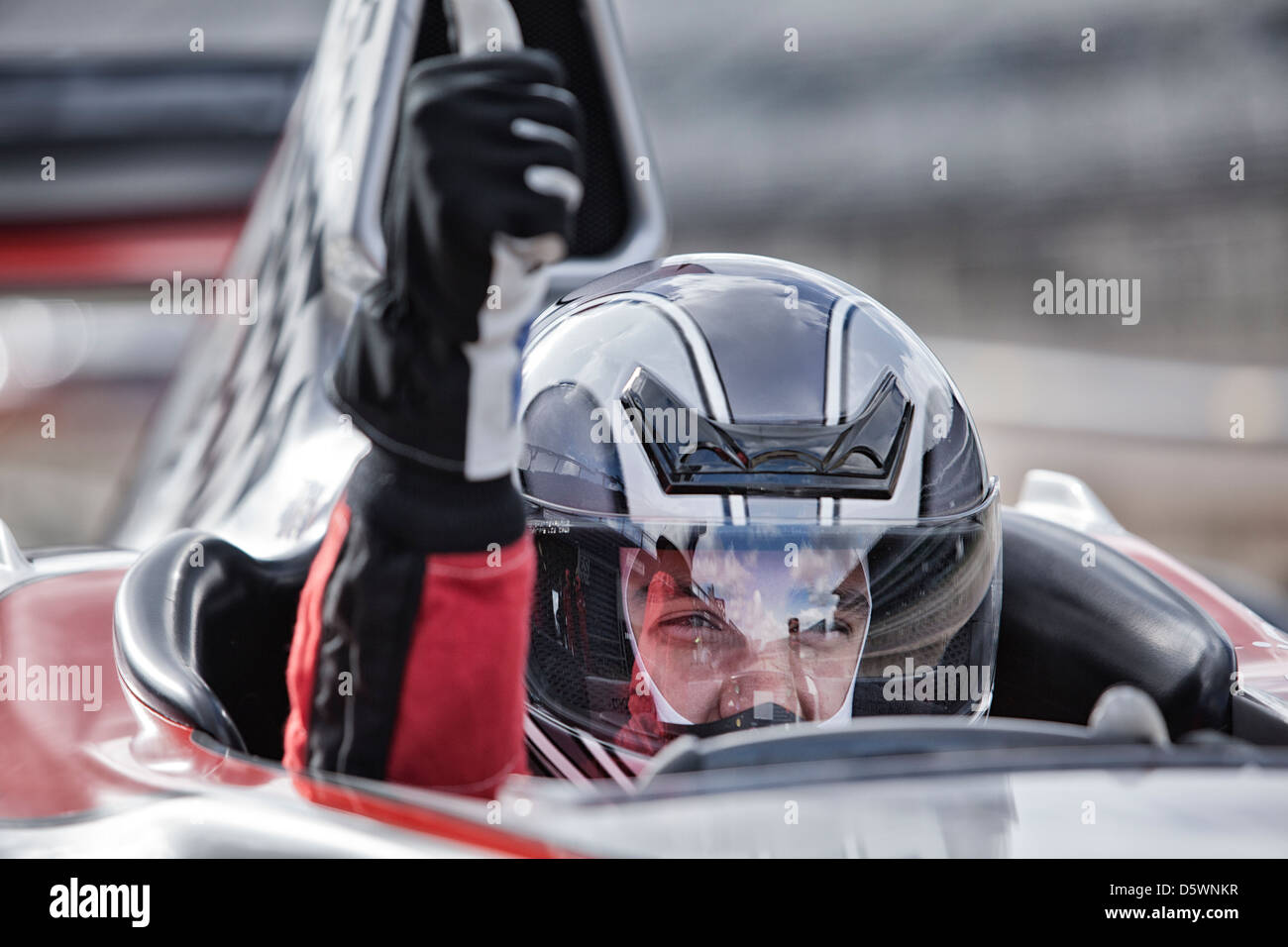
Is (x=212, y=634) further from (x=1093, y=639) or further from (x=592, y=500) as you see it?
(x=1093, y=639)

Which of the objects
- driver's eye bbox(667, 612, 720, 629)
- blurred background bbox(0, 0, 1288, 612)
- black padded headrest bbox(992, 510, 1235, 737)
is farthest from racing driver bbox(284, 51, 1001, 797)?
blurred background bbox(0, 0, 1288, 612)

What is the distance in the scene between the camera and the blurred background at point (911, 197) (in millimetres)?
4289

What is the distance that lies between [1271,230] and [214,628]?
609 centimetres

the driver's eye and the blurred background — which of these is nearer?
the driver's eye

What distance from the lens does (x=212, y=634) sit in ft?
3.27

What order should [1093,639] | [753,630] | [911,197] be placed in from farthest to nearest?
[911,197]
[1093,639]
[753,630]

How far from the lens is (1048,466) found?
4168mm

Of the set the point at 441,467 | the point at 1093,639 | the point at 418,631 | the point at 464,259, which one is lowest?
the point at 1093,639

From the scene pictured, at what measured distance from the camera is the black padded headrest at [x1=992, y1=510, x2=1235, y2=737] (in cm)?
112

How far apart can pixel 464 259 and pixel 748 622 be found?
0.41m
